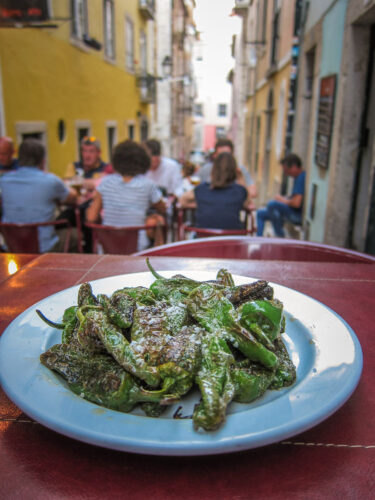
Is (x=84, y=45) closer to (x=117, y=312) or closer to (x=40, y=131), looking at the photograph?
(x=40, y=131)

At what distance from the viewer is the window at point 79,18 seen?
387 inches

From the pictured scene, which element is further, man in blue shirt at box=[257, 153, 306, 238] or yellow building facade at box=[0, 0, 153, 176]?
yellow building facade at box=[0, 0, 153, 176]

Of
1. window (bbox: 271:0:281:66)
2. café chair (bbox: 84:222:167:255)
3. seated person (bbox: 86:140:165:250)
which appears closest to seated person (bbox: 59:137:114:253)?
seated person (bbox: 86:140:165:250)

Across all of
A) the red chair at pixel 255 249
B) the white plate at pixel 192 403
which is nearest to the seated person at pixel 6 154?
the red chair at pixel 255 249

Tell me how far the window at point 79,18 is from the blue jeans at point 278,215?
6.10 m

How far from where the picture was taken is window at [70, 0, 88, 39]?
387 inches

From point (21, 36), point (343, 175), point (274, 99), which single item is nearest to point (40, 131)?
point (21, 36)

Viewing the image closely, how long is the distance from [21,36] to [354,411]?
8.15 metres

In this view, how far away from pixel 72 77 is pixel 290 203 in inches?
243

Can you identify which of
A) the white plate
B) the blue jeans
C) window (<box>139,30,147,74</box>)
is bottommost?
the blue jeans

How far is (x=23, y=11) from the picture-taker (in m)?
6.44

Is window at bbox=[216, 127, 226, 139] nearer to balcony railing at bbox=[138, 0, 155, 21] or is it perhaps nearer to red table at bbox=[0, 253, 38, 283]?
balcony railing at bbox=[138, 0, 155, 21]

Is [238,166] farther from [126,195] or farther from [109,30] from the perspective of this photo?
[109,30]

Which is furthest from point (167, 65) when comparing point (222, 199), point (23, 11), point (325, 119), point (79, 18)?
point (222, 199)
